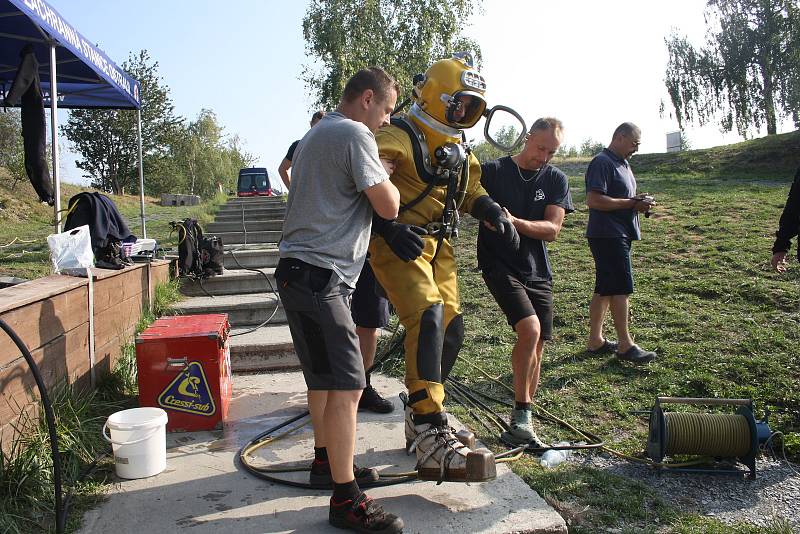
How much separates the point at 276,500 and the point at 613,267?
11.3 ft

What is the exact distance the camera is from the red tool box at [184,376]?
11.3 ft

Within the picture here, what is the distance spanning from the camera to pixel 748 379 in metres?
4.20

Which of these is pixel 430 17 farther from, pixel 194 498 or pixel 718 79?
pixel 718 79

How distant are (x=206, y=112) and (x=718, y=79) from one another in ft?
114

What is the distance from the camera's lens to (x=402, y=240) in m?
2.56

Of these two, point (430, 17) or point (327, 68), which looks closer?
point (430, 17)

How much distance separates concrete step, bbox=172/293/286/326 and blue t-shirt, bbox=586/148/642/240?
2987 millimetres

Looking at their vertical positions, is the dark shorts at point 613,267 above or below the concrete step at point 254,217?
below

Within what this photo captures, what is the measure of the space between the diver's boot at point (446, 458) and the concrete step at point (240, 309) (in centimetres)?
342

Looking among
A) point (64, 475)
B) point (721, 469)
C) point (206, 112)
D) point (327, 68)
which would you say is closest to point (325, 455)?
point (64, 475)

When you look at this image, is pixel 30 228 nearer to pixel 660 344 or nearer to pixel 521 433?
pixel 660 344

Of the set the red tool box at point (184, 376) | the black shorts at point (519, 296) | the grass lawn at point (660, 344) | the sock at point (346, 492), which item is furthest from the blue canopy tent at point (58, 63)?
the grass lawn at point (660, 344)

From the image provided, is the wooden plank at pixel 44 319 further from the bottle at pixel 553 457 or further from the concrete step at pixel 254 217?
the concrete step at pixel 254 217

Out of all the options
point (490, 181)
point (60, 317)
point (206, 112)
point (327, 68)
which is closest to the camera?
point (60, 317)
